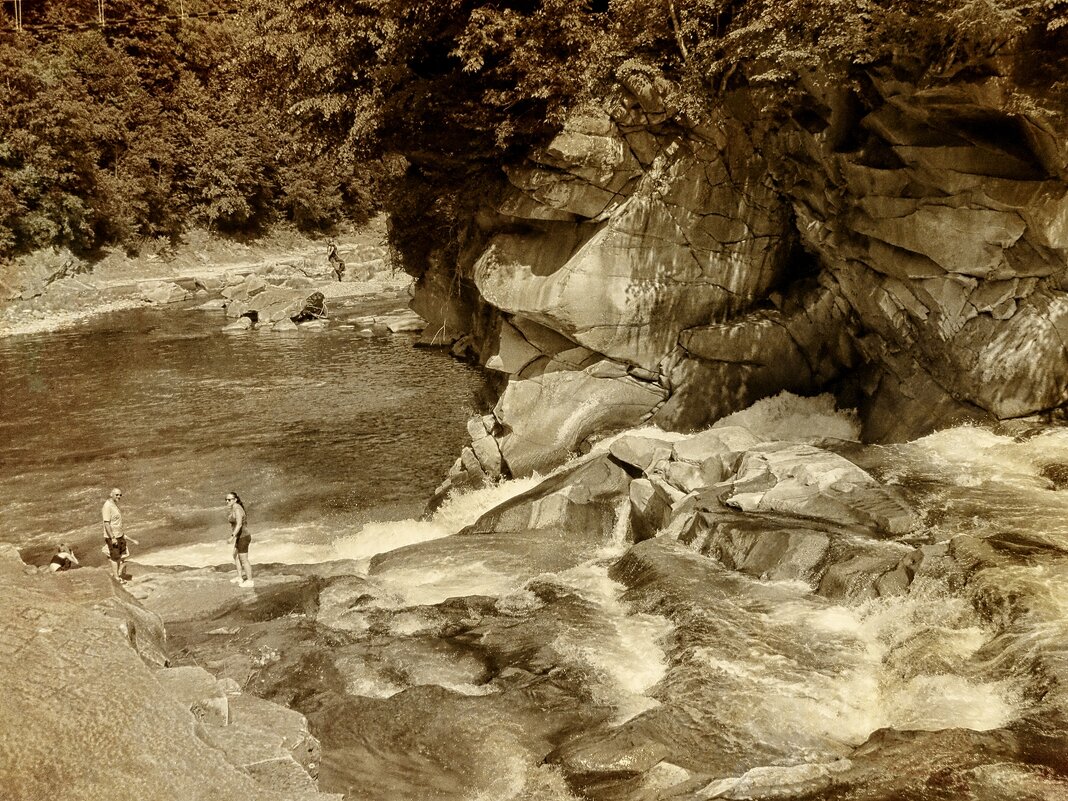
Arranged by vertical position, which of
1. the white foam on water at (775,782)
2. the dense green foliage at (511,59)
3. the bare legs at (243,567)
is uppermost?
the dense green foliage at (511,59)

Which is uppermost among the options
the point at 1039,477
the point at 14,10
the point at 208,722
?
the point at 14,10

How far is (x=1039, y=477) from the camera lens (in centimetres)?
1189

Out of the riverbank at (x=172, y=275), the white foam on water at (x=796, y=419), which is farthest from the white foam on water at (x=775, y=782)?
the riverbank at (x=172, y=275)

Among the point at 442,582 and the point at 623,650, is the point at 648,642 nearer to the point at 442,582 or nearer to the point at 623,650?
the point at 623,650

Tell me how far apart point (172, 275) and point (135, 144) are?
9.74m

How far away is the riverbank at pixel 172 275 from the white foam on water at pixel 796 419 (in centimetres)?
2181

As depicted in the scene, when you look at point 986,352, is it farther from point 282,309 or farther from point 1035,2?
point 282,309

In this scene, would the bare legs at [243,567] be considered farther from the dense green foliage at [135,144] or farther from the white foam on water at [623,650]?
the dense green foliage at [135,144]

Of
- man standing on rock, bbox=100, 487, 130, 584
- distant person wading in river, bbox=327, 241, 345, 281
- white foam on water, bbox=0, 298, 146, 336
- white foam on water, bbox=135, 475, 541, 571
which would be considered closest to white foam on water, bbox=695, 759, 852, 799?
white foam on water, bbox=135, 475, 541, 571

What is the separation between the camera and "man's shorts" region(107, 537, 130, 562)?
12.7 metres

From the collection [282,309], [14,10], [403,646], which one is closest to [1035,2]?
[403,646]

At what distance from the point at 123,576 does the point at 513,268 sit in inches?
354

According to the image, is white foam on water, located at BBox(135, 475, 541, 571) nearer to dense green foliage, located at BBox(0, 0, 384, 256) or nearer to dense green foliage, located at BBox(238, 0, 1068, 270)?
dense green foliage, located at BBox(238, 0, 1068, 270)

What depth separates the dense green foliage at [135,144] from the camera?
4012 centimetres
